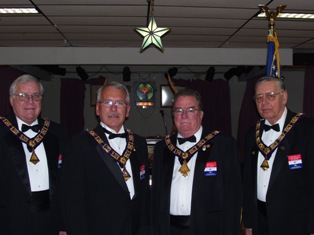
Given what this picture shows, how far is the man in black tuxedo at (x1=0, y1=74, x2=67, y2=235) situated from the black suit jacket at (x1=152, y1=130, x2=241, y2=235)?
2.41ft

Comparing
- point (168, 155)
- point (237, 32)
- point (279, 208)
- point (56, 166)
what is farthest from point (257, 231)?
point (237, 32)

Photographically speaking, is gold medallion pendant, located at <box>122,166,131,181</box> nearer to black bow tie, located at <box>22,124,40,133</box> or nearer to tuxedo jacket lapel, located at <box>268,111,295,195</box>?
black bow tie, located at <box>22,124,40,133</box>

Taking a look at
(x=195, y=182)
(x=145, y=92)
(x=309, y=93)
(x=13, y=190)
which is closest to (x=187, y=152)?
(x=195, y=182)

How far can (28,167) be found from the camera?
2441 millimetres

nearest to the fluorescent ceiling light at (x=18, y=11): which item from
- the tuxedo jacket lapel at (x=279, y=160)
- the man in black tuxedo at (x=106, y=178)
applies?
the man in black tuxedo at (x=106, y=178)

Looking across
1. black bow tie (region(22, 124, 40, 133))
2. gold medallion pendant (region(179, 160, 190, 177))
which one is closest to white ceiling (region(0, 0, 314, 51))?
black bow tie (region(22, 124, 40, 133))

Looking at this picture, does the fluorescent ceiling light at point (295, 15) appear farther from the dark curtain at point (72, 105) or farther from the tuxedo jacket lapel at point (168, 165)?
the dark curtain at point (72, 105)

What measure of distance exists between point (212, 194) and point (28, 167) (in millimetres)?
1224

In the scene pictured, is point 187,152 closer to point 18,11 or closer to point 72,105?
point 18,11

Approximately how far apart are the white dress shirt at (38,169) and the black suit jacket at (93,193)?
429 millimetres

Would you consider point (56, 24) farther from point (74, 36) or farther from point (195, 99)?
point (195, 99)

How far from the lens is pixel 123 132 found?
2.38 m

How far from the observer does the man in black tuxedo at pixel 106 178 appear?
209cm

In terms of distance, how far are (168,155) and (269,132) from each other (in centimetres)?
74
